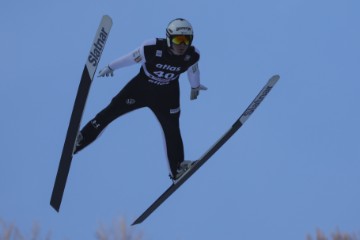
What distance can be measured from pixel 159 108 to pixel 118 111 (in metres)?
0.61

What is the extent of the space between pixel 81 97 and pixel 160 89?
1644 mm

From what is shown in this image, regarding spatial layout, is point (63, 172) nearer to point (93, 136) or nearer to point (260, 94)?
point (93, 136)

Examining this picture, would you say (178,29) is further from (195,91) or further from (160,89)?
(195,91)

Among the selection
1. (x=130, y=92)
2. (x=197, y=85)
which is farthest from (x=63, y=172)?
(x=197, y=85)

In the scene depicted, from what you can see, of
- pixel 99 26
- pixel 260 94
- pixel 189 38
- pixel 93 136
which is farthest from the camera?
pixel 260 94

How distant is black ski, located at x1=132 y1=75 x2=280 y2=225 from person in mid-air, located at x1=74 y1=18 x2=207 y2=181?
0.13m

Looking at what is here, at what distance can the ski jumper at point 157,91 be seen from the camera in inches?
418

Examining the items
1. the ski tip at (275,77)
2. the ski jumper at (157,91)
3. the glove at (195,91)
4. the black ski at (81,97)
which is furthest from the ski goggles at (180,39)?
the ski tip at (275,77)

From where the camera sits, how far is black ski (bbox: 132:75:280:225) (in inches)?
441

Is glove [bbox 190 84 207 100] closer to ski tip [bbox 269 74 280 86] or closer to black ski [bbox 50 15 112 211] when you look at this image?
ski tip [bbox 269 74 280 86]

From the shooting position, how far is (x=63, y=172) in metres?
10.3

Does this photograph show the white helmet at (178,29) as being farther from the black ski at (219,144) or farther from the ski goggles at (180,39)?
the black ski at (219,144)

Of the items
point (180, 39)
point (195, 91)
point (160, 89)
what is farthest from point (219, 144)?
point (180, 39)

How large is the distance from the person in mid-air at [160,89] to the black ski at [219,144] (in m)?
0.13
